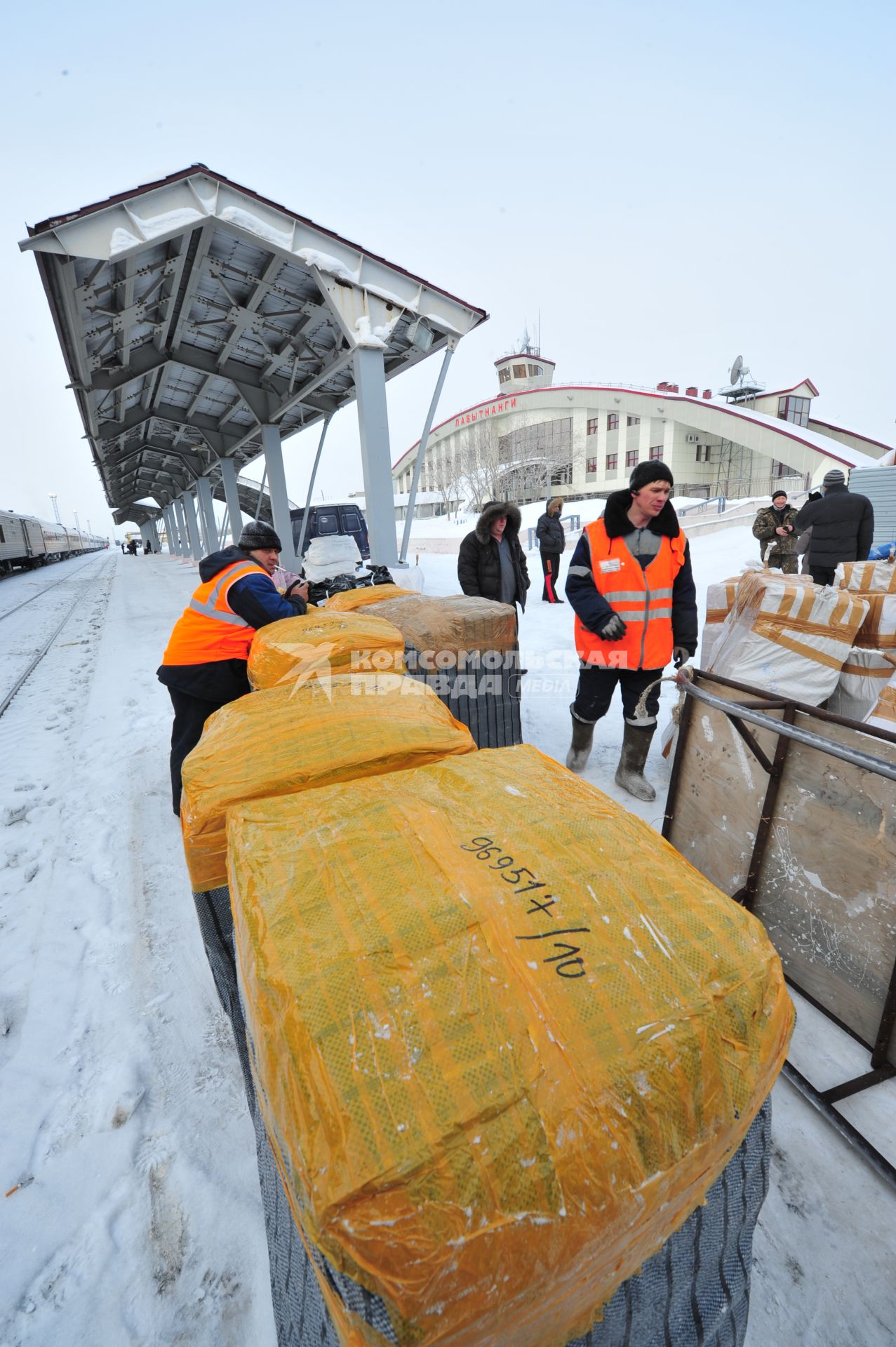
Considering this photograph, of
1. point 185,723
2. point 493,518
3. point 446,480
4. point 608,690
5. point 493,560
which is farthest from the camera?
point 446,480

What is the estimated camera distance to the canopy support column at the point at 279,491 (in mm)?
11438

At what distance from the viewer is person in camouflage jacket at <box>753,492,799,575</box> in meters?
7.70

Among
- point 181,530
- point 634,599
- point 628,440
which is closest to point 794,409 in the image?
point 628,440

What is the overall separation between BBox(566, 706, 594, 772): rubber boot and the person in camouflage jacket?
5.71m

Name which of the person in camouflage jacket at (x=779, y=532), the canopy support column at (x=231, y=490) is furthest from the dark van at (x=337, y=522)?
the person in camouflage jacket at (x=779, y=532)

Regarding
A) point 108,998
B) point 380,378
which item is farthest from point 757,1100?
point 380,378

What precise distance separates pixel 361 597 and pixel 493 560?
3.98ft

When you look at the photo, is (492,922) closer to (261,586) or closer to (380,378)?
(261,586)

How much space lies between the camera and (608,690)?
3.35 m

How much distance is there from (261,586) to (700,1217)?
112 inches

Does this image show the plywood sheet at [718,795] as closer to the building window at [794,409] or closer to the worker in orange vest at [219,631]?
the worker in orange vest at [219,631]

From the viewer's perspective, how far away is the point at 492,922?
933 mm

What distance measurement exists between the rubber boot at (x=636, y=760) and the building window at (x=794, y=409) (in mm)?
39890

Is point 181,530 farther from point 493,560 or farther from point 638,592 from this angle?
point 638,592
